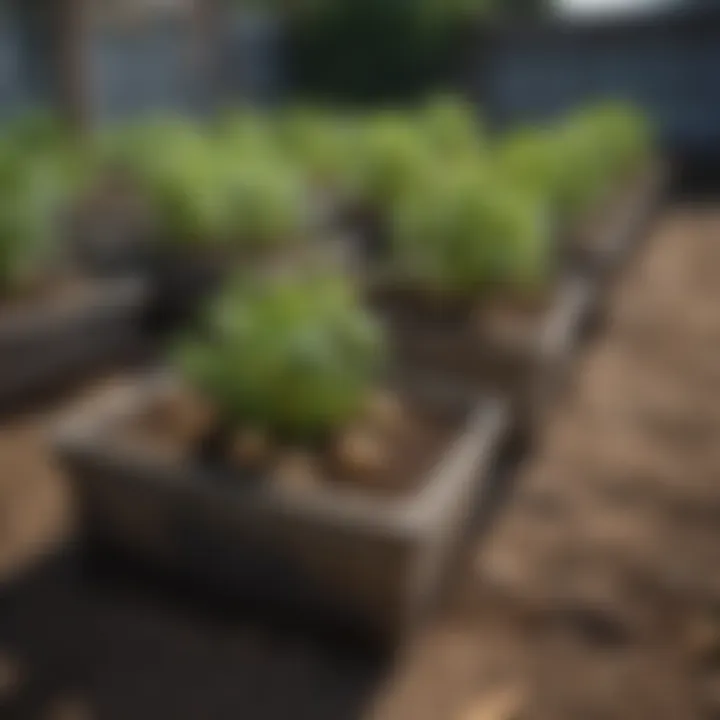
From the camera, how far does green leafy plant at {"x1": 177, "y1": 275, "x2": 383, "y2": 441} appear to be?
1761 mm

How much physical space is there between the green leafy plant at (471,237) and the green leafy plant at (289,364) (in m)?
0.86

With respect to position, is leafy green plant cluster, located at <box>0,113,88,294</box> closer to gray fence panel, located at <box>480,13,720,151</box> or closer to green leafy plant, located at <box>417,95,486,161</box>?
green leafy plant, located at <box>417,95,486,161</box>

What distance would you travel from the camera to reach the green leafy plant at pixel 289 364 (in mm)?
1761

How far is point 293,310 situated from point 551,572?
971 millimetres

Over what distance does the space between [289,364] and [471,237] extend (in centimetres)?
114

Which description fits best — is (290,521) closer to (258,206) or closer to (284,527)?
(284,527)

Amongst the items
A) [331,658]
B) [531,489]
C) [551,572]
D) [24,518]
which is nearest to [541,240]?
[531,489]

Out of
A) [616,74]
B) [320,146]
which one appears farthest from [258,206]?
[616,74]

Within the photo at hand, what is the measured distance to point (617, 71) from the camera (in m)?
9.63

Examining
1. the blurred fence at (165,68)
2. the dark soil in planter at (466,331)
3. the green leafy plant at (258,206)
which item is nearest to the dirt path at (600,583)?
the dark soil in planter at (466,331)

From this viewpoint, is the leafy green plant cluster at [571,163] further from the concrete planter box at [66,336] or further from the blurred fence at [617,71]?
the blurred fence at [617,71]

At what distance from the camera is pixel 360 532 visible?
5.31 feet

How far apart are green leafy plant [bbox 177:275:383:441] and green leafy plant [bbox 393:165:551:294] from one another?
861mm

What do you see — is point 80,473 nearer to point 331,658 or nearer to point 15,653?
point 15,653
